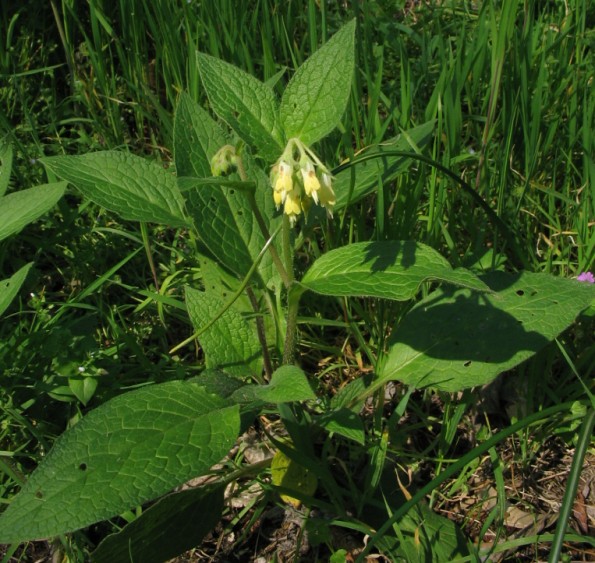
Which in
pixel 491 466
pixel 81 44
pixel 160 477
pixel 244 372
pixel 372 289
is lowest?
pixel 491 466

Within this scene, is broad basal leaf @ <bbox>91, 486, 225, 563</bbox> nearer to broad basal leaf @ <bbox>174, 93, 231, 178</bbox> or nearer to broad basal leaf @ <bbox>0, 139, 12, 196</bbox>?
broad basal leaf @ <bbox>174, 93, 231, 178</bbox>

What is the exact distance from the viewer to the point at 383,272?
5.74 ft

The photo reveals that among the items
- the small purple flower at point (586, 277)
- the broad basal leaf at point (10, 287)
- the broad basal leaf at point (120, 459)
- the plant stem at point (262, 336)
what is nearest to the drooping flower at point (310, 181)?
the broad basal leaf at point (120, 459)

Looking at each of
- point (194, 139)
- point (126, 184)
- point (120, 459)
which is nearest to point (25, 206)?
point (126, 184)

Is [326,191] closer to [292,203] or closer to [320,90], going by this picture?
[292,203]

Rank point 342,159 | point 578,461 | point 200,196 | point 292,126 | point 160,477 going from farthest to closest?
point 342,159, point 200,196, point 292,126, point 160,477, point 578,461

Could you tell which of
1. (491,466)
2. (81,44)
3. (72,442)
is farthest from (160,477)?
(81,44)

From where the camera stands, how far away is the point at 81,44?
3443 mm

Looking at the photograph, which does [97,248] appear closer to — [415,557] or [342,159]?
[342,159]

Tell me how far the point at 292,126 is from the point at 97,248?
1.17 m

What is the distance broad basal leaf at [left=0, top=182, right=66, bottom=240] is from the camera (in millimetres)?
2232

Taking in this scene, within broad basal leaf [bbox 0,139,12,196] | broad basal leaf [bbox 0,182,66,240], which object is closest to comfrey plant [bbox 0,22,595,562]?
broad basal leaf [bbox 0,182,66,240]

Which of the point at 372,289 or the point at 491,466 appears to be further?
the point at 491,466

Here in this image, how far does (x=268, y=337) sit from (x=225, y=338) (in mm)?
189
